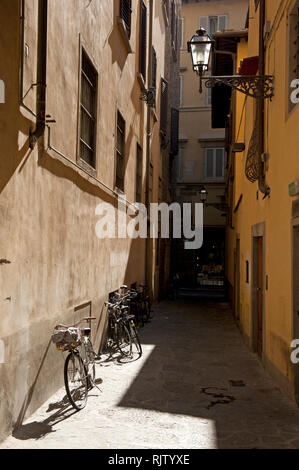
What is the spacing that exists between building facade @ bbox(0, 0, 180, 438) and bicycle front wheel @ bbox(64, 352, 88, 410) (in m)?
0.31

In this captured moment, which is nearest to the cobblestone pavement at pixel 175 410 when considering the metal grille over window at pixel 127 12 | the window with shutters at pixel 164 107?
the metal grille over window at pixel 127 12

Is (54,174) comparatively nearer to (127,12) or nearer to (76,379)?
(76,379)

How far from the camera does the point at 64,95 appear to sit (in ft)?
21.6

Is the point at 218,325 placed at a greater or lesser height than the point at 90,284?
lesser

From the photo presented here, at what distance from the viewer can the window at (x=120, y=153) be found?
1114cm

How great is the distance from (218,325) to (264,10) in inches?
338

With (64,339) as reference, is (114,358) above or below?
below

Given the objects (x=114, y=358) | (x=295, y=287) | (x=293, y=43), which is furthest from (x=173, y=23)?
(x=295, y=287)

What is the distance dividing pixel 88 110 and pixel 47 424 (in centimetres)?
538

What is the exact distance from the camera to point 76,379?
6.08 m

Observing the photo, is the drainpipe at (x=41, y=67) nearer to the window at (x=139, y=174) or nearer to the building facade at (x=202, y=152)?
the window at (x=139, y=174)

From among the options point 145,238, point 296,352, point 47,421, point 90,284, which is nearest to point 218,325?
point 145,238

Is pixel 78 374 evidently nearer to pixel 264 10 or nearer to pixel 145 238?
pixel 264 10
